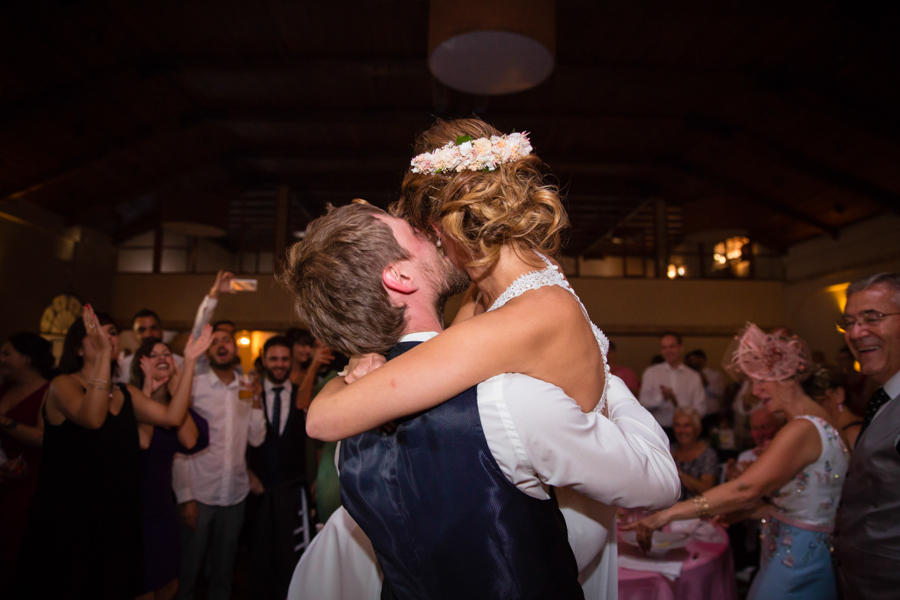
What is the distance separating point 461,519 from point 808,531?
77.9 inches

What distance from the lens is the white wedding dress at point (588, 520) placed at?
0.93 meters

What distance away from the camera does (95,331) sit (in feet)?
8.04

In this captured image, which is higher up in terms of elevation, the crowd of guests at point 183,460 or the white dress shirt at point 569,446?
the white dress shirt at point 569,446

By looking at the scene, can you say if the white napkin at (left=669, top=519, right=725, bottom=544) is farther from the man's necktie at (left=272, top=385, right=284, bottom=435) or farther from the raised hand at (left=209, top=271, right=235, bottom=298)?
the raised hand at (left=209, top=271, right=235, bottom=298)

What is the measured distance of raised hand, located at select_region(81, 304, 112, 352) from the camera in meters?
2.43

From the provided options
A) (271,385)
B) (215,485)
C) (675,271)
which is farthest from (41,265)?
(675,271)

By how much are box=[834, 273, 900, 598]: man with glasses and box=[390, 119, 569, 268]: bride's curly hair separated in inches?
55.4

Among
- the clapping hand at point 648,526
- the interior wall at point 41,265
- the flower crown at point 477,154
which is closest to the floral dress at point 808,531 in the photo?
the clapping hand at point 648,526

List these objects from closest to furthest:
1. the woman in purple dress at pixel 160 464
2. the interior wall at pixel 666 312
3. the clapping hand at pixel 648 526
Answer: the clapping hand at pixel 648 526
the woman in purple dress at pixel 160 464
the interior wall at pixel 666 312

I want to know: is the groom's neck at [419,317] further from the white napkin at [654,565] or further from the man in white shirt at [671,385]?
the man in white shirt at [671,385]

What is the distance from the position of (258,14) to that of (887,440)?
6.26 metres

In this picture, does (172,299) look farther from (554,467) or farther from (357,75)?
(554,467)

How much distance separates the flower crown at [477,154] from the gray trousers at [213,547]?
10.2ft

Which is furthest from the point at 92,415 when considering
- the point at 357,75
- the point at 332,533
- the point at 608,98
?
the point at 608,98
